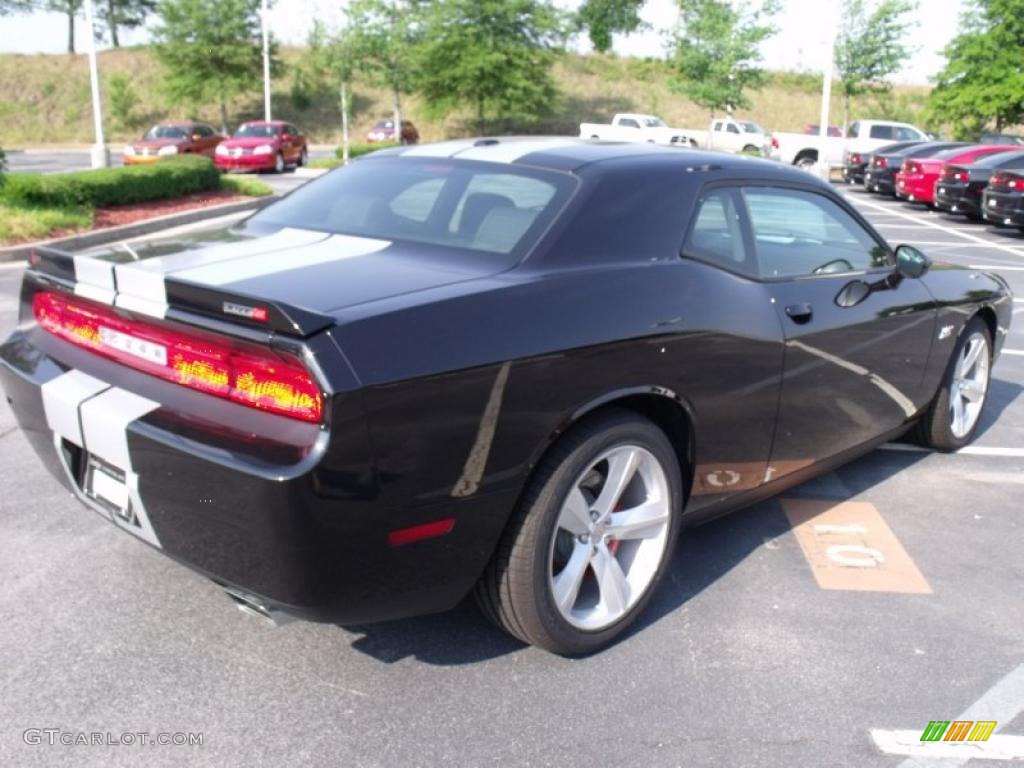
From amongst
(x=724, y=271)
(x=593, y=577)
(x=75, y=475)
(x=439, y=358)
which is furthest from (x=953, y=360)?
(x=75, y=475)

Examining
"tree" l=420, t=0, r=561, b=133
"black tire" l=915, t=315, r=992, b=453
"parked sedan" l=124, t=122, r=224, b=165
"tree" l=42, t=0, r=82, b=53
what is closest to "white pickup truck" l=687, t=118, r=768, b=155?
"tree" l=420, t=0, r=561, b=133

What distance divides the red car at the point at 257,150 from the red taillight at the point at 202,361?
1016 inches

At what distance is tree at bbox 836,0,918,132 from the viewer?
124 ft

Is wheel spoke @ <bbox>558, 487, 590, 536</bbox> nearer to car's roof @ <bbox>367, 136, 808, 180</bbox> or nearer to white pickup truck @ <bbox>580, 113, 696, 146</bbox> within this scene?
car's roof @ <bbox>367, 136, 808, 180</bbox>

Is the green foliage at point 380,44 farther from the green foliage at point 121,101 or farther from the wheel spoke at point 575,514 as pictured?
the wheel spoke at point 575,514

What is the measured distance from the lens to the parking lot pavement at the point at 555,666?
2.71 meters

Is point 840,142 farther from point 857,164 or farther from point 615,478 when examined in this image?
point 615,478

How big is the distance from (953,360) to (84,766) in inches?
174

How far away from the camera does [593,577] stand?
3250 millimetres

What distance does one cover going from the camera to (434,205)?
11.8 feet

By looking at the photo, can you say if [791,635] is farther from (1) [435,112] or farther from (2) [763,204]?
(1) [435,112]

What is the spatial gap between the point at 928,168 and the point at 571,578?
2071 cm

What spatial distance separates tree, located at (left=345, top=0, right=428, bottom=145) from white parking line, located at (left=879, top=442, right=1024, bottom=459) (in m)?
28.4

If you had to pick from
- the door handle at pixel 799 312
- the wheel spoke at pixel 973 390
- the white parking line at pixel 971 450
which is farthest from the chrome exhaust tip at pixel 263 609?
the wheel spoke at pixel 973 390
